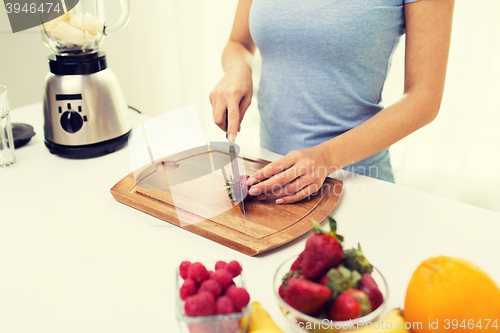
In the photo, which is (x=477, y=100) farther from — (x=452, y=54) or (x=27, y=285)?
(x=27, y=285)

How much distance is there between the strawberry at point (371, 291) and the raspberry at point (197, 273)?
6.8 inches

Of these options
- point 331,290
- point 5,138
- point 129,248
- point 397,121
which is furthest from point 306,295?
point 5,138

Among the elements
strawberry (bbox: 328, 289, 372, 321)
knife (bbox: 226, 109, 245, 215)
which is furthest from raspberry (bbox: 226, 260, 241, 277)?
knife (bbox: 226, 109, 245, 215)

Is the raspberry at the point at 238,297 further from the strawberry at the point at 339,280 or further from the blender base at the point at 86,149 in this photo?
the blender base at the point at 86,149

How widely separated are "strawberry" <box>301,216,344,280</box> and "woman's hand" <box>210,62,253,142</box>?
507mm

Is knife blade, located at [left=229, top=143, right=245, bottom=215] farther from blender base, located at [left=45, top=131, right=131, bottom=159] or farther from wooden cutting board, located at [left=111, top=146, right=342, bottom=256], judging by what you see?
blender base, located at [left=45, top=131, right=131, bottom=159]

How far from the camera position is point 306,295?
0.38m

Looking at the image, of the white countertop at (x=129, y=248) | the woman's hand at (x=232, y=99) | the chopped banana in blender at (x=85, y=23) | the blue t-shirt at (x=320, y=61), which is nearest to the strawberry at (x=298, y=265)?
the white countertop at (x=129, y=248)

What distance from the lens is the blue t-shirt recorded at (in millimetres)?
920

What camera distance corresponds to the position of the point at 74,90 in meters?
0.97

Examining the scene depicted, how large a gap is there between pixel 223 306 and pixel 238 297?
20 mm

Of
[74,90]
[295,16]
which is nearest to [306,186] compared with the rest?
A: [295,16]

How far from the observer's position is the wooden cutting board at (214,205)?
69 centimetres

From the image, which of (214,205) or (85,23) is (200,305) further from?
(85,23)
